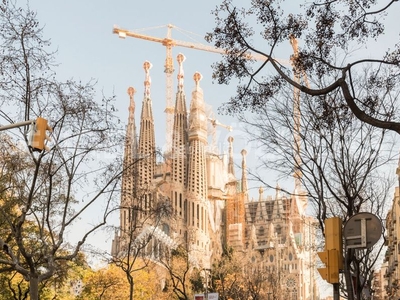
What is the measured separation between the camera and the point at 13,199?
2172cm

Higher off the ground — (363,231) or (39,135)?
(39,135)

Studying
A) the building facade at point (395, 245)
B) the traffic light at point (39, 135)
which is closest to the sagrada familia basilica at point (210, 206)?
the building facade at point (395, 245)

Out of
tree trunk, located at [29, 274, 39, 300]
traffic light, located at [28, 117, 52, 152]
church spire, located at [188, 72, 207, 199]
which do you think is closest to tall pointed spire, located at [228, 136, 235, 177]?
church spire, located at [188, 72, 207, 199]

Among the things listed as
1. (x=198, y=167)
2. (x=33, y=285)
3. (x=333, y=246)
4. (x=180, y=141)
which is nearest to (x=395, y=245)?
(x=33, y=285)

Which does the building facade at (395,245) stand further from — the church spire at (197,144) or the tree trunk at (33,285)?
the church spire at (197,144)

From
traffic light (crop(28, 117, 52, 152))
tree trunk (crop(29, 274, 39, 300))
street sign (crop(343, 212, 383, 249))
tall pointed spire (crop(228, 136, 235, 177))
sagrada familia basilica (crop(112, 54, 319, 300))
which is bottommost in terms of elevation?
tree trunk (crop(29, 274, 39, 300))

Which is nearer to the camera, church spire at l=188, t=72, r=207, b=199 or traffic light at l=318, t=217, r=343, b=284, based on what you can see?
traffic light at l=318, t=217, r=343, b=284

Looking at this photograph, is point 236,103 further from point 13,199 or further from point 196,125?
point 196,125

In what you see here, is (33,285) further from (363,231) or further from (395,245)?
(395,245)

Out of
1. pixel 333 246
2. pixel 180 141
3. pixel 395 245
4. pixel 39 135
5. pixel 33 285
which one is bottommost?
pixel 33 285

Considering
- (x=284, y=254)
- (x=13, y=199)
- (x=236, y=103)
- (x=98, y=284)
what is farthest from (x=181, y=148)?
(x=236, y=103)

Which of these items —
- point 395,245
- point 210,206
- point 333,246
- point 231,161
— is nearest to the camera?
point 333,246

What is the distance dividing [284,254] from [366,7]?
107826 mm

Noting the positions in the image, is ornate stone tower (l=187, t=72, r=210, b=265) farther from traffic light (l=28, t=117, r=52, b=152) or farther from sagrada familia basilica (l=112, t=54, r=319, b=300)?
traffic light (l=28, t=117, r=52, b=152)
